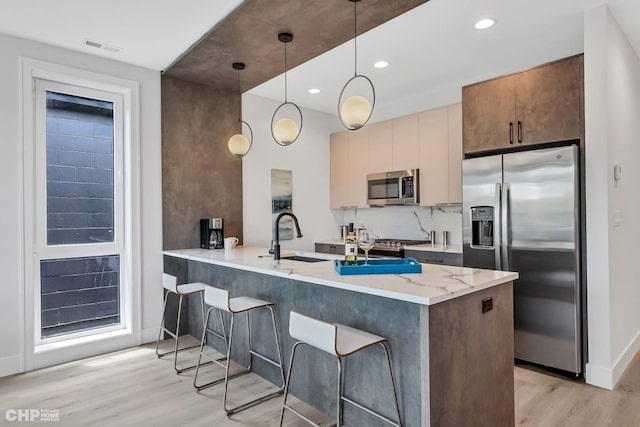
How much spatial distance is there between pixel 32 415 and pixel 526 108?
4.20m

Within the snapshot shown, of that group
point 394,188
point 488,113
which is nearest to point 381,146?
point 394,188

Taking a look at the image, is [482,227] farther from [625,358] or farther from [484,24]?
[484,24]

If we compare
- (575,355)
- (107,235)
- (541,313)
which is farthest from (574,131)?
(107,235)

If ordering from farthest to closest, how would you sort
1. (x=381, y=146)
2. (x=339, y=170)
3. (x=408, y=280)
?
(x=339, y=170) → (x=381, y=146) → (x=408, y=280)

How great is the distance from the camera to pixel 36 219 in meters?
3.17

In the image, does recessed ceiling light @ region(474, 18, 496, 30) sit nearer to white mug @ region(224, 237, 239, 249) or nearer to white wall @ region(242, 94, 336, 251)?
white wall @ region(242, 94, 336, 251)

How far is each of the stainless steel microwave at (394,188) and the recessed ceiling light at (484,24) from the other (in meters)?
1.75

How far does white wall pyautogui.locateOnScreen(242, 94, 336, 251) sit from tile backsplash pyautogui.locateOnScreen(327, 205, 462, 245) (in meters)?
0.38

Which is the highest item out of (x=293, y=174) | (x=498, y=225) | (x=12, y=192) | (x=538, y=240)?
(x=293, y=174)

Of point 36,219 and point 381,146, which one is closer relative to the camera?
point 36,219

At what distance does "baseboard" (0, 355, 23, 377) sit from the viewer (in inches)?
116

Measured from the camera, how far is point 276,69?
3662 millimetres

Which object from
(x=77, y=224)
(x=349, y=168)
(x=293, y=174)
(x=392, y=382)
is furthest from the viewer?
(x=349, y=168)

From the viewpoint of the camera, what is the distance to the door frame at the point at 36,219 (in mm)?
3057
